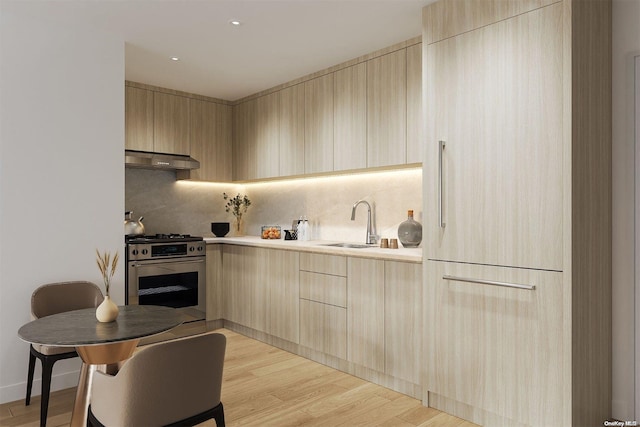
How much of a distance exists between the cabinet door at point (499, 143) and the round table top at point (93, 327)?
1.60m

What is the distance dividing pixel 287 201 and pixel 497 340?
9.94 feet

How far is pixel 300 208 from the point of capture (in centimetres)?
489

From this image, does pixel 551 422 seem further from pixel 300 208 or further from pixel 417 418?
pixel 300 208

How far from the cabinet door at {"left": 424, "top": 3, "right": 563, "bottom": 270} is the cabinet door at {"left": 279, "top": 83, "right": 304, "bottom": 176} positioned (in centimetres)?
176

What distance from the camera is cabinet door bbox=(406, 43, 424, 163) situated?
330 centimetres

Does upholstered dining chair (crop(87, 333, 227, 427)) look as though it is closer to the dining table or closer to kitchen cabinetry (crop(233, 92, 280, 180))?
the dining table

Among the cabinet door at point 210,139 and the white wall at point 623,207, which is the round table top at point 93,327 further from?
the cabinet door at point 210,139

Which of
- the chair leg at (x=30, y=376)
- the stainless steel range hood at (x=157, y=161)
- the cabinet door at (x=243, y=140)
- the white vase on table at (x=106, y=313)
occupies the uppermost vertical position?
the cabinet door at (x=243, y=140)

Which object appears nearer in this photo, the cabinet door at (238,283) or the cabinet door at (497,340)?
the cabinet door at (497,340)

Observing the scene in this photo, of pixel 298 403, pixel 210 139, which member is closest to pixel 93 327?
pixel 298 403

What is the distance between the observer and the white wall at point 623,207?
2.51 metres

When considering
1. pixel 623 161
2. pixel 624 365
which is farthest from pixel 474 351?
pixel 623 161

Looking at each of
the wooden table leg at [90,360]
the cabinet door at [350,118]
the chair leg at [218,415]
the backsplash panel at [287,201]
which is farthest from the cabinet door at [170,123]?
the chair leg at [218,415]

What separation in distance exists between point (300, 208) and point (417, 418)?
268cm
